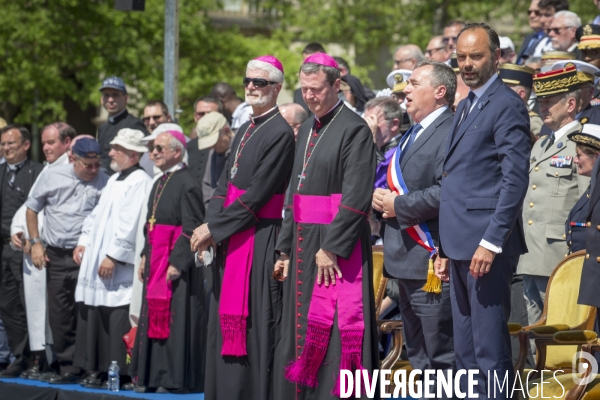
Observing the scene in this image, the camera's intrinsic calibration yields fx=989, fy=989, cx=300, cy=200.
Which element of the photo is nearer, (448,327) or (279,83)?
(448,327)

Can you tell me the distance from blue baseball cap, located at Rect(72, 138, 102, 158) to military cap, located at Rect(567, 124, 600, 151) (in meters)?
4.19

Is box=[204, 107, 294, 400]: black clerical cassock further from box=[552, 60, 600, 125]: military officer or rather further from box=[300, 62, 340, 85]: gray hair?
box=[552, 60, 600, 125]: military officer

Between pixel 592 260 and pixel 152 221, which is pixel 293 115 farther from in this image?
pixel 592 260

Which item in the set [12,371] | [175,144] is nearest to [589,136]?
[175,144]

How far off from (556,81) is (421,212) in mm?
1921

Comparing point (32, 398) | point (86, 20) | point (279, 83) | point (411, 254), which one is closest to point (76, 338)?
point (32, 398)

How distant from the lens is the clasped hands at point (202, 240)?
21.4ft

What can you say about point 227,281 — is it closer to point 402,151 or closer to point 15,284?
point 402,151

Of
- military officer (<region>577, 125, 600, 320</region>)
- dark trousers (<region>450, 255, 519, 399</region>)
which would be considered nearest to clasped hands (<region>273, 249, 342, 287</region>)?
dark trousers (<region>450, 255, 519, 399</region>)

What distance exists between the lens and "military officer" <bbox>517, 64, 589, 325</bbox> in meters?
6.75

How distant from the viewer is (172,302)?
7707 mm

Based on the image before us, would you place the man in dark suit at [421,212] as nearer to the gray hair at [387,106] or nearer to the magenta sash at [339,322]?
the magenta sash at [339,322]

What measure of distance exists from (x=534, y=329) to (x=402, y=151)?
1.27 meters

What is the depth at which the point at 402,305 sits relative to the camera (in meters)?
5.80
